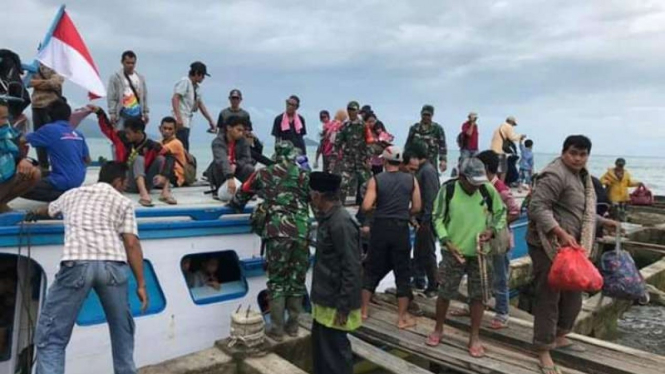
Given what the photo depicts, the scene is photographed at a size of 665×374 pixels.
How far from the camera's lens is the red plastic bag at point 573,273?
15.0ft

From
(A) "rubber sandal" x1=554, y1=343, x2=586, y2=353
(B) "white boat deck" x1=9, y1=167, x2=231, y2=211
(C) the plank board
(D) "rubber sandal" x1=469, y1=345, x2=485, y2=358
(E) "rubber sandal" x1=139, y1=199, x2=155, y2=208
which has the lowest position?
(C) the plank board

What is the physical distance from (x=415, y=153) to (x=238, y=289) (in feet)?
9.23

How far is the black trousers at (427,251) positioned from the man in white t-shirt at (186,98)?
4429mm

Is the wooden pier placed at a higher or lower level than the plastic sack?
lower

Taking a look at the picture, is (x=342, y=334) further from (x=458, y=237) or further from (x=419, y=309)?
(x=419, y=309)

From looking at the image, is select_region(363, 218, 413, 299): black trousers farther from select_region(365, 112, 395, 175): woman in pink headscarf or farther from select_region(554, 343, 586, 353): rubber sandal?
select_region(365, 112, 395, 175): woman in pink headscarf

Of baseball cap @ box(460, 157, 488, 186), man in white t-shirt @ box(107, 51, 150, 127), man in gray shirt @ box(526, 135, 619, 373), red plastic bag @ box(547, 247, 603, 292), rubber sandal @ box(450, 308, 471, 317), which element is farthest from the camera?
man in white t-shirt @ box(107, 51, 150, 127)

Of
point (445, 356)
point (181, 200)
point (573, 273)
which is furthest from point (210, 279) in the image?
point (573, 273)

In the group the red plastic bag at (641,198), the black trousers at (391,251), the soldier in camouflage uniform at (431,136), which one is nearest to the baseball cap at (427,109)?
the soldier in camouflage uniform at (431,136)

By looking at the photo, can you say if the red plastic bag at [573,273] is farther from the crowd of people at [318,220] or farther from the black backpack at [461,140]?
the black backpack at [461,140]

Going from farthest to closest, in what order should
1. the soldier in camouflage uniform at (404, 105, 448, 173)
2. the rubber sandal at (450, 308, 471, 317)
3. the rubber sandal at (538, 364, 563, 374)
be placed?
the soldier in camouflage uniform at (404, 105, 448, 173) < the rubber sandal at (450, 308, 471, 317) < the rubber sandal at (538, 364, 563, 374)

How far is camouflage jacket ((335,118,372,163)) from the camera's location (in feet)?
29.0

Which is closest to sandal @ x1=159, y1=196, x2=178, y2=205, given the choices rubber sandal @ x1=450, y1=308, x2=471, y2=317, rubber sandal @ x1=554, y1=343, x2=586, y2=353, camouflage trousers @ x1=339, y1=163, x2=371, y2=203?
camouflage trousers @ x1=339, y1=163, x2=371, y2=203

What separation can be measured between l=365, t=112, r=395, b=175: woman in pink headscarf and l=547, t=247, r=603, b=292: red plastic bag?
15.7ft
